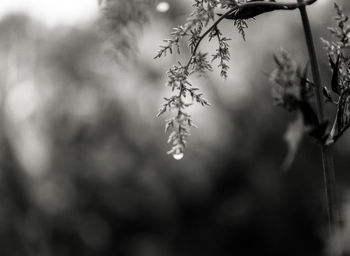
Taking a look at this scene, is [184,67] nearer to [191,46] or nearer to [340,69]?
[191,46]

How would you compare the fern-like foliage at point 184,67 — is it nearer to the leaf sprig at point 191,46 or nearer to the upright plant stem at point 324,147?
the leaf sprig at point 191,46

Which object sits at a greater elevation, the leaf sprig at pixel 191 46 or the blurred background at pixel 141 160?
the blurred background at pixel 141 160

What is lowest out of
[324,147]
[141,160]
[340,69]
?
[324,147]

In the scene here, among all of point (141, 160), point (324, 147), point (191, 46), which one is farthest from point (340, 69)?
point (141, 160)

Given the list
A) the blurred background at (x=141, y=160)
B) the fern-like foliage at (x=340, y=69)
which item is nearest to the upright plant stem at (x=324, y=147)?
the fern-like foliage at (x=340, y=69)

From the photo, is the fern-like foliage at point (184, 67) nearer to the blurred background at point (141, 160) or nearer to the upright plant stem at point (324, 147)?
the upright plant stem at point (324, 147)

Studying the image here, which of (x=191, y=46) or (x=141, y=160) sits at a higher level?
(x=141, y=160)

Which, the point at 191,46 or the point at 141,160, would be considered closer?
the point at 191,46

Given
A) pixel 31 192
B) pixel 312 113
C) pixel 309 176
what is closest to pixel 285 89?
pixel 312 113

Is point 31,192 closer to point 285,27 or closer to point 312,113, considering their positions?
point 285,27

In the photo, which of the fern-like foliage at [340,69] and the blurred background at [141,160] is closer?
the fern-like foliage at [340,69]
